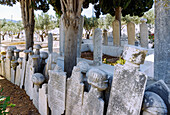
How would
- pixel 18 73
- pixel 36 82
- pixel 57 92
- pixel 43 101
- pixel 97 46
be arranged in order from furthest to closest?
pixel 97 46 → pixel 18 73 → pixel 36 82 → pixel 43 101 → pixel 57 92

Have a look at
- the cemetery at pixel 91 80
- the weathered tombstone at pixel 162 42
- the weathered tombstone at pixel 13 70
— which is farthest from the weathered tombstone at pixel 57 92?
the weathered tombstone at pixel 13 70

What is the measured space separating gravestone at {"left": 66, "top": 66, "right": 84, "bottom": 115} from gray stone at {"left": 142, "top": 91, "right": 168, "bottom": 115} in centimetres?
85

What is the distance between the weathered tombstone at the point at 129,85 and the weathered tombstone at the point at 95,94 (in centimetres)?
16

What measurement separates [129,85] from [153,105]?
0.27 m

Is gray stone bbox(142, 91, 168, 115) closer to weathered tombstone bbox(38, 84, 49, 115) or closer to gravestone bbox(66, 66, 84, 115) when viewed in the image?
gravestone bbox(66, 66, 84, 115)

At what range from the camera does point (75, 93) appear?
197 centimetres

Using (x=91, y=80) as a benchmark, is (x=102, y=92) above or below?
below

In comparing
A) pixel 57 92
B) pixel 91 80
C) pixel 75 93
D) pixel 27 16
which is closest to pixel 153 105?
pixel 91 80

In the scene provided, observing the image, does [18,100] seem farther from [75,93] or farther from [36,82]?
[75,93]

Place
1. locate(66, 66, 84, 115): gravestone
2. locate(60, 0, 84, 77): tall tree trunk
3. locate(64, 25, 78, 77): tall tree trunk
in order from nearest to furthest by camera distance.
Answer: locate(66, 66, 84, 115): gravestone
locate(60, 0, 84, 77): tall tree trunk
locate(64, 25, 78, 77): tall tree trunk

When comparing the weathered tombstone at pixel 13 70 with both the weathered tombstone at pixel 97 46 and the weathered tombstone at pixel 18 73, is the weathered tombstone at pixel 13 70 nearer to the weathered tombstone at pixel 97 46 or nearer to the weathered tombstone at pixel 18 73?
the weathered tombstone at pixel 18 73

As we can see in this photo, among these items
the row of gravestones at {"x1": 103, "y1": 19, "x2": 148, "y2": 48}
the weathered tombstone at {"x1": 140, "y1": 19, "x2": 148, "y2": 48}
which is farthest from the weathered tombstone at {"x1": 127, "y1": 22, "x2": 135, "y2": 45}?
the weathered tombstone at {"x1": 140, "y1": 19, "x2": 148, "y2": 48}

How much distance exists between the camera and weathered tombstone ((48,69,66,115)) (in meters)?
2.13

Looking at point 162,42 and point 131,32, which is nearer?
point 162,42
